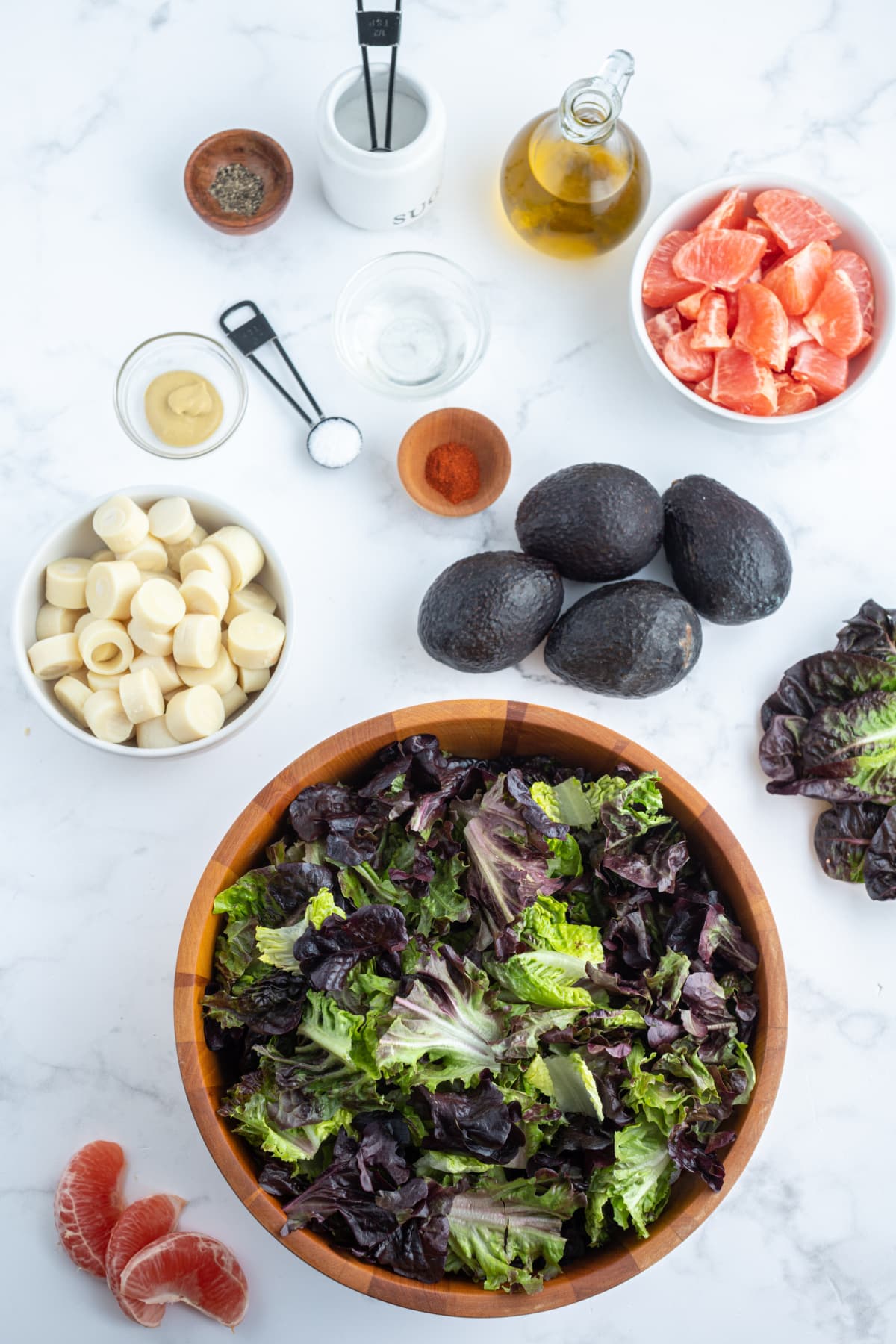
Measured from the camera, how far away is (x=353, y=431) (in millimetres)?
1715

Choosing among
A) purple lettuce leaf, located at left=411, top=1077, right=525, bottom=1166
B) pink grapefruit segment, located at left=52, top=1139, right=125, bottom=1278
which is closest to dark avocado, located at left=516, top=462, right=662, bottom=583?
purple lettuce leaf, located at left=411, top=1077, right=525, bottom=1166

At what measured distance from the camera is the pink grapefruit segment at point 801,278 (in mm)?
1645

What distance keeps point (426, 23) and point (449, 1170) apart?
177 cm

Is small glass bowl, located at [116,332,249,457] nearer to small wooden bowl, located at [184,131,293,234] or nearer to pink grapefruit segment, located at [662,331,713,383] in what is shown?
small wooden bowl, located at [184,131,293,234]

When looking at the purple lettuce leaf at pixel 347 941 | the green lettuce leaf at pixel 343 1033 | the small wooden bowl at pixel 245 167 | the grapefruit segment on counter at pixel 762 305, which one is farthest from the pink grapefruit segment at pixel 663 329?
the green lettuce leaf at pixel 343 1033

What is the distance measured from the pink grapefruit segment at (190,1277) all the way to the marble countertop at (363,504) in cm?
5

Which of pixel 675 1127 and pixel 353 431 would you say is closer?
pixel 675 1127

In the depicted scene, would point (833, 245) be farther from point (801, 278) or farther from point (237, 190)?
point (237, 190)

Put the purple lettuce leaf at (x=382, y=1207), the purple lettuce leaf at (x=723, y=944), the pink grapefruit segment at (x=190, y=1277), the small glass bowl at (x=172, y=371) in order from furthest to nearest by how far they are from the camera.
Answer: the small glass bowl at (x=172, y=371) < the pink grapefruit segment at (x=190, y=1277) < the purple lettuce leaf at (x=723, y=944) < the purple lettuce leaf at (x=382, y=1207)

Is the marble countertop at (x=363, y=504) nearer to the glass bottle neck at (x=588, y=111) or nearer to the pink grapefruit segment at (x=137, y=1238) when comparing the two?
the pink grapefruit segment at (x=137, y=1238)

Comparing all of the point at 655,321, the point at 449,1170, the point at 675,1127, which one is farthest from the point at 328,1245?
the point at 655,321

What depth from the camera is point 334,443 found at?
170cm

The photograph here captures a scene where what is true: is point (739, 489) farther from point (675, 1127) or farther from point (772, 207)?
point (675, 1127)

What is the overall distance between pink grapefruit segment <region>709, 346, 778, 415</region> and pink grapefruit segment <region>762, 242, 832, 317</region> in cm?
10
